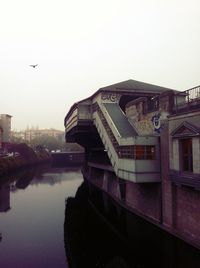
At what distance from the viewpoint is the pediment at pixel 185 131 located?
19997 millimetres

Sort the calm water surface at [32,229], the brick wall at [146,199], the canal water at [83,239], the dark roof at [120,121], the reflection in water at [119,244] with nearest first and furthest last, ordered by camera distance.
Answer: the reflection in water at [119,244]
the canal water at [83,239]
the calm water surface at [32,229]
the brick wall at [146,199]
the dark roof at [120,121]

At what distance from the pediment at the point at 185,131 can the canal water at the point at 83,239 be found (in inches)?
321

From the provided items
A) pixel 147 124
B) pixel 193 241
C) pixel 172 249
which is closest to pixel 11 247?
pixel 172 249

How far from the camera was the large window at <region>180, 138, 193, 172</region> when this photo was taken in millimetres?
21219

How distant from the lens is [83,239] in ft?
83.0

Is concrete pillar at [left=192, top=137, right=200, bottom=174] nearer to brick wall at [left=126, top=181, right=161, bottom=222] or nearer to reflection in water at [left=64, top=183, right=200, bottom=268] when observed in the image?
reflection in water at [left=64, top=183, right=200, bottom=268]

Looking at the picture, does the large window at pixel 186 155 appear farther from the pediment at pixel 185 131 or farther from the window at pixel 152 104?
the window at pixel 152 104

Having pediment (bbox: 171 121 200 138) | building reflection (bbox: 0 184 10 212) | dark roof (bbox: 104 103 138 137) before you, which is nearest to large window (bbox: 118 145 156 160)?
pediment (bbox: 171 121 200 138)

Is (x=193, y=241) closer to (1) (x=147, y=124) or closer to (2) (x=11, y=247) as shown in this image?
(1) (x=147, y=124)

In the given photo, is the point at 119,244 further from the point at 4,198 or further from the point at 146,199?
the point at 4,198

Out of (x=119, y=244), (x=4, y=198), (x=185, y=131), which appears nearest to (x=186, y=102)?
(x=185, y=131)

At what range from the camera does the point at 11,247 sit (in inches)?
907

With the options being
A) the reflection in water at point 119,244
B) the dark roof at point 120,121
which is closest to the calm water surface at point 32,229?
the reflection in water at point 119,244

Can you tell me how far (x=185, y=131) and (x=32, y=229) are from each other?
18.0 metres
